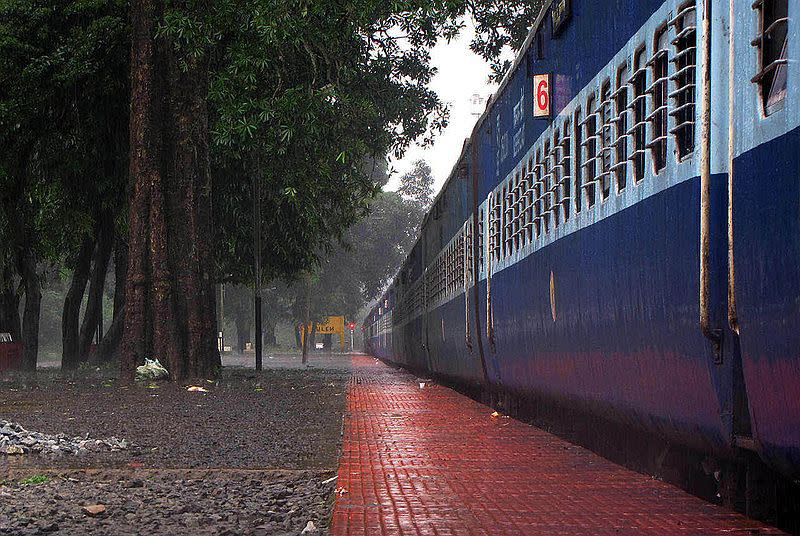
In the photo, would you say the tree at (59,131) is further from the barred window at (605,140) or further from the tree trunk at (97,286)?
the barred window at (605,140)

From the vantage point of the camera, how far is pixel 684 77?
546cm

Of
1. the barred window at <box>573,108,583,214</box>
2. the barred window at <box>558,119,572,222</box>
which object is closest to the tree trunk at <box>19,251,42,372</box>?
the barred window at <box>558,119,572,222</box>

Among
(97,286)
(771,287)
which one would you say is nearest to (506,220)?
(771,287)

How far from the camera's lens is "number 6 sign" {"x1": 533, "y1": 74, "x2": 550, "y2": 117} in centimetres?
962

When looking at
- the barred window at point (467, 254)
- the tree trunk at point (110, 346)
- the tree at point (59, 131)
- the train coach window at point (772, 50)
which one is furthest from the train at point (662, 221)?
the tree trunk at point (110, 346)

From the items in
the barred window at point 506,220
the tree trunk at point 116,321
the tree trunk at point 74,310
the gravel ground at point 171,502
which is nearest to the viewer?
the gravel ground at point 171,502

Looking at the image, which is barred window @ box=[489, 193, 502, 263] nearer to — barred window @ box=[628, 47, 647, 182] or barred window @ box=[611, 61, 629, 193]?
barred window @ box=[611, 61, 629, 193]

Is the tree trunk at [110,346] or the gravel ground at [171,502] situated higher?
the tree trunk at [110,346]

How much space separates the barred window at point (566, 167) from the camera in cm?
857

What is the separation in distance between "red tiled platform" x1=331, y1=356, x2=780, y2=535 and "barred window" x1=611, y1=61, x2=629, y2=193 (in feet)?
5.58

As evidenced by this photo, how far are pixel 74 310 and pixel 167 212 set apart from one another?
9841mm

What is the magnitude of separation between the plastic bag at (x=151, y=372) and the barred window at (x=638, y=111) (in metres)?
12.7

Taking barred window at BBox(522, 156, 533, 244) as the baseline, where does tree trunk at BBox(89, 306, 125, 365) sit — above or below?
below

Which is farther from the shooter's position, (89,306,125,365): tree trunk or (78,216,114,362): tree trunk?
(89,306,125,365): tree trunk
